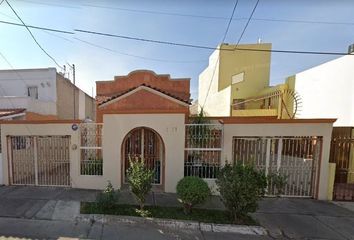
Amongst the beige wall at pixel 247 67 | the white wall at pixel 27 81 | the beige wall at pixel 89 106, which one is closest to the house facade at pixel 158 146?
the white wall at pixel 27 81

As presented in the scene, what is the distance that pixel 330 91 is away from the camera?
891cm

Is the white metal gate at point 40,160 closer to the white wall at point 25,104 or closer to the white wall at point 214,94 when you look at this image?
the white wall at point 25,104

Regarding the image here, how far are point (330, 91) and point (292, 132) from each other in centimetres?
357

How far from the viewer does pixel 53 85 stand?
580 inches

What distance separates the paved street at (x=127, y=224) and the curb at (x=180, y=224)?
0.42 ft

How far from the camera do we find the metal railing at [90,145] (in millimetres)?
7711

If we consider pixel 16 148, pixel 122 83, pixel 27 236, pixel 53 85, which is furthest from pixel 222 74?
pixel 27 236

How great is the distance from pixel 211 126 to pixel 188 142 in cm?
101

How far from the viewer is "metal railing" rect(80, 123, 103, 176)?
304 inches

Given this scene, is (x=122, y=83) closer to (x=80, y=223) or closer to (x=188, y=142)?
(x=188, y=142)

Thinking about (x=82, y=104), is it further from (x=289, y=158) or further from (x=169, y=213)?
(x=289, y=158)

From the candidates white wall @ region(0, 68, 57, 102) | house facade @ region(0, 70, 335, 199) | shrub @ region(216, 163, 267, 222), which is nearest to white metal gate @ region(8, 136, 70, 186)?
house facade @ region(0, 70, 335, 199)

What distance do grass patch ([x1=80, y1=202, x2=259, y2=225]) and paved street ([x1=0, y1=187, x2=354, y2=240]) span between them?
1.12ft

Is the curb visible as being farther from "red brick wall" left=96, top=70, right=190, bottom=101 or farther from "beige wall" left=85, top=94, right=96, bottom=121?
"beige wall" left=85, top=94, right=96, bottom=121
